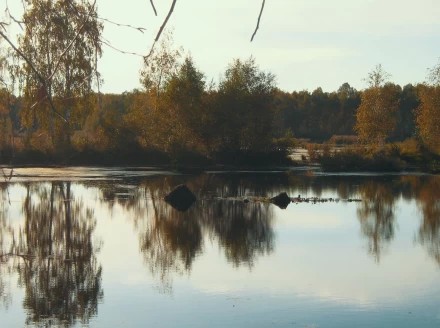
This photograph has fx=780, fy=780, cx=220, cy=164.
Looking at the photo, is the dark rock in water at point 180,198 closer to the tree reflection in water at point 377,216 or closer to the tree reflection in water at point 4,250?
the tree reflection in water at point 4,250

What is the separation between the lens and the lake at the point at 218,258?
1488 cm

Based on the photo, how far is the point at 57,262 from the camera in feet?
66.6

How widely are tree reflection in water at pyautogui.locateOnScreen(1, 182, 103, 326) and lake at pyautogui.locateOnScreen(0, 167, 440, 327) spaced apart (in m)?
0.05

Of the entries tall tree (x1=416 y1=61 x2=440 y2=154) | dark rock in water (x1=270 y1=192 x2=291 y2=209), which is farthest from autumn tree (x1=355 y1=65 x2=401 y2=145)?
dark rock in water (x1=270 y1=192 x2=291 y2=209)

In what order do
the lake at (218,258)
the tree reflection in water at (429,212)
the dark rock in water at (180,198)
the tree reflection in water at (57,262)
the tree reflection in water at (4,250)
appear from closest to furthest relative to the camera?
the lake at (218,258), the tree reflection in water at (57,262), the tree reflection in water at (4,250), the tree reflection in water at (429,212), the dark rock in water at (180,198)

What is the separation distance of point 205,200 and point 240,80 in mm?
29044

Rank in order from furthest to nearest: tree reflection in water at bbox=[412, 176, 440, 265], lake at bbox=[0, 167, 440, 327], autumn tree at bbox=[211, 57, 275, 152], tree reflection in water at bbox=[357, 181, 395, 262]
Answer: autumn tree at bbox=[211, 57, 275, 152] < tree reflection in water at bbox=[357, 181, 395, 262] < tree reflection in water at bbox=[412, 176, 440, 265] < lake at bbox=[0, 167, 440, 327]

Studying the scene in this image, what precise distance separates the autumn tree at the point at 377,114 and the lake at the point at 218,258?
28.7m

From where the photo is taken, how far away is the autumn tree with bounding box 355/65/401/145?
2741 inches

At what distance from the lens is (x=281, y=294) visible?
656 inches

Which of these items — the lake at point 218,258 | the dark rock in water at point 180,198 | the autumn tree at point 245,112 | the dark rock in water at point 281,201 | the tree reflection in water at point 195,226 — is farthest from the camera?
the autumn tree at point 245,112

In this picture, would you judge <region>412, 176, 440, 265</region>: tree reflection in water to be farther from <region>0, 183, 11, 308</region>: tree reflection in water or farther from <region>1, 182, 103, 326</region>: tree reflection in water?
<region>0, 183, 11, 308</region>: tree reflection in water

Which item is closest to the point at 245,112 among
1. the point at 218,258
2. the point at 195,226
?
the point at 195,226

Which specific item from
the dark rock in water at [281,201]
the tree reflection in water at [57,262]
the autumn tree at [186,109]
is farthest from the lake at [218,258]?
the autumn tree at [186,109]
